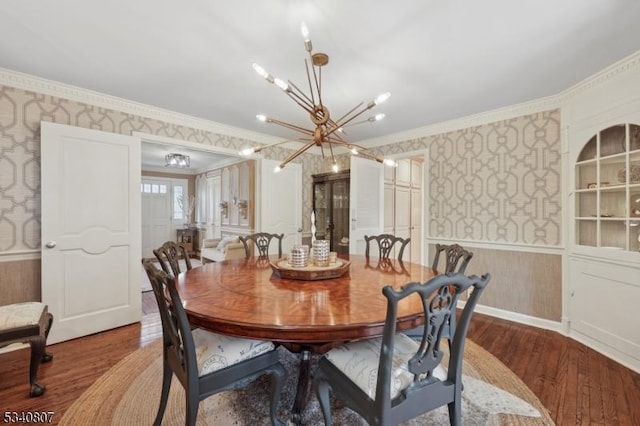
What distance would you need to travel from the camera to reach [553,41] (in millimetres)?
1991

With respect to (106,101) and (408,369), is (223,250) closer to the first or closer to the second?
(106,101)

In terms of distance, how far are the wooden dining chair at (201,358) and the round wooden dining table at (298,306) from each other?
9 cm

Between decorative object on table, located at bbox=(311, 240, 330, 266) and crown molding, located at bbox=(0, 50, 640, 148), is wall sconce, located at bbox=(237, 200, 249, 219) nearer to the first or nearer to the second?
crown molding, located at bbox=(0, 50, 640, 148)

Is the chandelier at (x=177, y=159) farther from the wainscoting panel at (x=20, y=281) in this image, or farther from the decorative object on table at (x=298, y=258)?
the decorative object on table at (x=298, y=258)

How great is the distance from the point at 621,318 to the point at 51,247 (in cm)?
495

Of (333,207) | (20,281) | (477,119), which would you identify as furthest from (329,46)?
(20,281)

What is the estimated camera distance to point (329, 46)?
6.68 ft

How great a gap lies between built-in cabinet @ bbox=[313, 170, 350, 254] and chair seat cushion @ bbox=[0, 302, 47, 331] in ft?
11.6

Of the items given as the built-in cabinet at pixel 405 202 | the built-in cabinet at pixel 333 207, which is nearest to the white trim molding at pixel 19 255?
the built-in cabinet at pixel 333 207

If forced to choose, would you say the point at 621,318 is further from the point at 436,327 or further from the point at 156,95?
the point at 156,95

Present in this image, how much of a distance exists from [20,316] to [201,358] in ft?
5.36

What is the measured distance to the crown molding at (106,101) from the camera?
252cm

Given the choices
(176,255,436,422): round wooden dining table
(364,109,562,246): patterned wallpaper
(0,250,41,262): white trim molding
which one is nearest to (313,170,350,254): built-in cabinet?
(364,109,562,246): patterned wallpaper

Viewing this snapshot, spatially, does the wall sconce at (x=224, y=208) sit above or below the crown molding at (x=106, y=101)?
below
